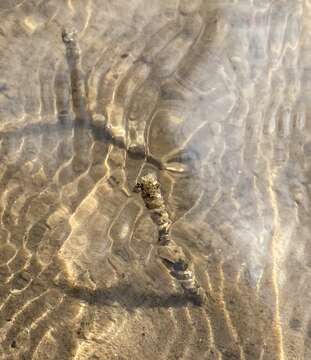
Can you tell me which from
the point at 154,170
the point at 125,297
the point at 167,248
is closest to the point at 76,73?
the point at 154,170

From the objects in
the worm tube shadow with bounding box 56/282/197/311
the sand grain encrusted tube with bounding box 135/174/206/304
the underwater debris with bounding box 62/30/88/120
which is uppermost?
the underwater debris with bounding box 62/30/88/120

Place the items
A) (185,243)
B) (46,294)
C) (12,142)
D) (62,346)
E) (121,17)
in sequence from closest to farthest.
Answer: (62,346) → (46,294) → (185,243) → (12,142) → (121,17)

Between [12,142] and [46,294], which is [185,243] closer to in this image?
[46,294]

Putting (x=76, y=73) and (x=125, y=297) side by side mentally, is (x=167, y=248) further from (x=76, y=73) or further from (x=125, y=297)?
(x=76, y=73)

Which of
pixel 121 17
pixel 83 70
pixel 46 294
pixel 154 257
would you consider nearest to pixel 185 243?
pixel 154 257

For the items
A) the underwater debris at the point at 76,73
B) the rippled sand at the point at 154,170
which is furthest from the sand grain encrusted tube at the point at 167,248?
the underwater debris at the point at 76,73

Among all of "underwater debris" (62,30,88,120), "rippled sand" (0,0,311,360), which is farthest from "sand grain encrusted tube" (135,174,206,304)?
"underwater debris" (62,30,88,120)

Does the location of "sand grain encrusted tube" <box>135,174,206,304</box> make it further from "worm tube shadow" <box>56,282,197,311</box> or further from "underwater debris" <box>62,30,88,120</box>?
"underwater debris" <box>62,30,88,120</box>
